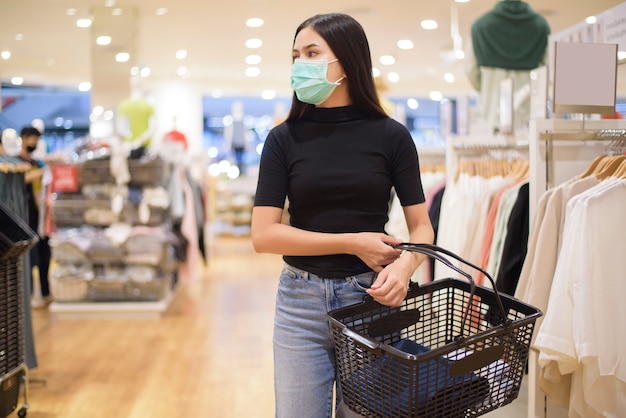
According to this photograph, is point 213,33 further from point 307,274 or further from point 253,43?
point 307,274

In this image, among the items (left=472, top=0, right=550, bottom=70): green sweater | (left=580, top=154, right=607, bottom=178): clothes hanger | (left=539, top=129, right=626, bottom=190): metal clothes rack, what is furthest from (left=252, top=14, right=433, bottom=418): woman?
(left=472, top=0, right=550, bottom=70): green sweater

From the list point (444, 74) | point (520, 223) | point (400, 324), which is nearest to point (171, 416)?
point (520, 223)

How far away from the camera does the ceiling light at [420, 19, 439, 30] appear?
885 cm

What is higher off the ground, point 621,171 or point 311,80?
point 311,80

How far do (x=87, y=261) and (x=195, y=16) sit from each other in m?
4.14

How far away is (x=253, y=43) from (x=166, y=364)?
275 inches

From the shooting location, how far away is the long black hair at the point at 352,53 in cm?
145

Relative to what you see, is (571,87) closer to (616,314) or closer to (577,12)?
(616,314)

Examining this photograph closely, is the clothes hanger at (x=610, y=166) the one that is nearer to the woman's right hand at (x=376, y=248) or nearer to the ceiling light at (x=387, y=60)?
the woman's right hand at (x=376, y=248)

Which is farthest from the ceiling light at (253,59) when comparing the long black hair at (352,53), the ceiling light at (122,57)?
the long black hair at (352,53)

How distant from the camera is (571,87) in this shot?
89.0 inches

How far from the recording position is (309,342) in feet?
4.76

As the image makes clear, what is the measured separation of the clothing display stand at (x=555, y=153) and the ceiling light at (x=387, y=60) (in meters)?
9.40

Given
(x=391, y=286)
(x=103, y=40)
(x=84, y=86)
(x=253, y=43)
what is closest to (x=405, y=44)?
(x=253, y=43)
